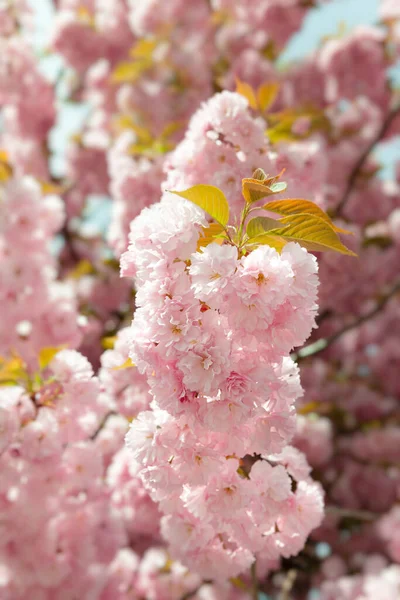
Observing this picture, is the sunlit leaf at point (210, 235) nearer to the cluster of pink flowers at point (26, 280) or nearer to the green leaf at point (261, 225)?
the green leaf at point (261, 225)

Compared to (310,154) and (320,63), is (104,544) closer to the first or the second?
(310,154)

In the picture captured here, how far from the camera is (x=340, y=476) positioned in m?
4.01

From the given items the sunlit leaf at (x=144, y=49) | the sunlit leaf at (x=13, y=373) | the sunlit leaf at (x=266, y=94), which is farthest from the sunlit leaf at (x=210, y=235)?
the sunlit leaf at (x=144, y=49)

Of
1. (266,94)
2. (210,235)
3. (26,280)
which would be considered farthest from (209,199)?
(26,280)

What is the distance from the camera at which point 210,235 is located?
0.96 metres

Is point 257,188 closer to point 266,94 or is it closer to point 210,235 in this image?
point 210,235

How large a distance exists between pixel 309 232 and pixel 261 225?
0.08 meters

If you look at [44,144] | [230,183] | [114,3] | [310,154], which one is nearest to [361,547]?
[310,154]

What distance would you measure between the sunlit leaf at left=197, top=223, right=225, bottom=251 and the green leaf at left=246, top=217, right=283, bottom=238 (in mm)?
57

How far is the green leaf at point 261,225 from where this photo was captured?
93 centimetres

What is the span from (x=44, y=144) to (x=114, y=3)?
48.0 inches

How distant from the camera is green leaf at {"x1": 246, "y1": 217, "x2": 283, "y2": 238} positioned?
926 millimetres

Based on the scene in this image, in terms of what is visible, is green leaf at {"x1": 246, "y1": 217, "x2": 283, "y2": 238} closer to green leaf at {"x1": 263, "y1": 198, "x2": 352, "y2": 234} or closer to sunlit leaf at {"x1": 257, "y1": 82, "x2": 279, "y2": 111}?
green leaf at {"x1": 263, "y1": 198, "x2": 352, "y2": 234}

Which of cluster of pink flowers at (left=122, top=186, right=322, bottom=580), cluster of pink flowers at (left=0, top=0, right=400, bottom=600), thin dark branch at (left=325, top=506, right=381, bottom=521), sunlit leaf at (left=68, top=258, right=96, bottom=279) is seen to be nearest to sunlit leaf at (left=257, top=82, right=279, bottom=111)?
cluster of pink flowers at (left=0, top=0, right=400, bottom=600)
